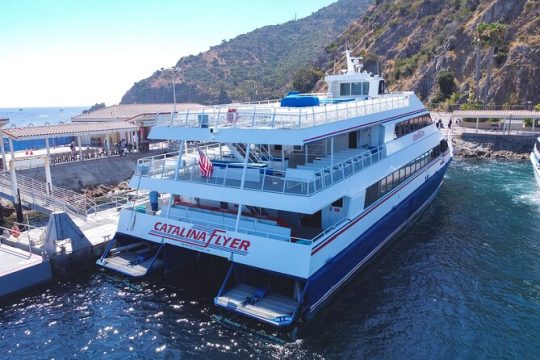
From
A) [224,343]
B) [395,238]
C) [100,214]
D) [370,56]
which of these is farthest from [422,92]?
[224,343]

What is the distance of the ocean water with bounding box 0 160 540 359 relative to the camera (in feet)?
44.7

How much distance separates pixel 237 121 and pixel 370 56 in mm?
77450

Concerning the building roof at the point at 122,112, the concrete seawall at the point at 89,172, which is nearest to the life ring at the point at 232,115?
the concrete seawall at the point at 89,172

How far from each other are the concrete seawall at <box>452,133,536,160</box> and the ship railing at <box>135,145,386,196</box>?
30.5 meters

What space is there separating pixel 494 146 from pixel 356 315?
1565 inches

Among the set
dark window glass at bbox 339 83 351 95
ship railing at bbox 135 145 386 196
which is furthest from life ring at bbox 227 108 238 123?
dark window glass at bbox 339 83 351 95

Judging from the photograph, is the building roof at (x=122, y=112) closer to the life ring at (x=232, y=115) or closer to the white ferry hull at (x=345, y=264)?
the white ferry hull at (x=345, y=264)

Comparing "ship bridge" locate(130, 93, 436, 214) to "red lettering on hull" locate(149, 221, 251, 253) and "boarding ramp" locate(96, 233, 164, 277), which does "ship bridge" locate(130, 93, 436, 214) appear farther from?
"boarding ramp" locate(96, 233, 164, 277)

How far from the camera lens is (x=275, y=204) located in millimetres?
15312

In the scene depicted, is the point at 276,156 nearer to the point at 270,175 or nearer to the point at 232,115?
the point at 270,175

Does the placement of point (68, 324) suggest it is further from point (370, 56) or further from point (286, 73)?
point (286, 73)

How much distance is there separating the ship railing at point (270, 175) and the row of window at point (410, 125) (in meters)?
3.67

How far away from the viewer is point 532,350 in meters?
13.4

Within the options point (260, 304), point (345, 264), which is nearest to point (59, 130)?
point (260, 304)
